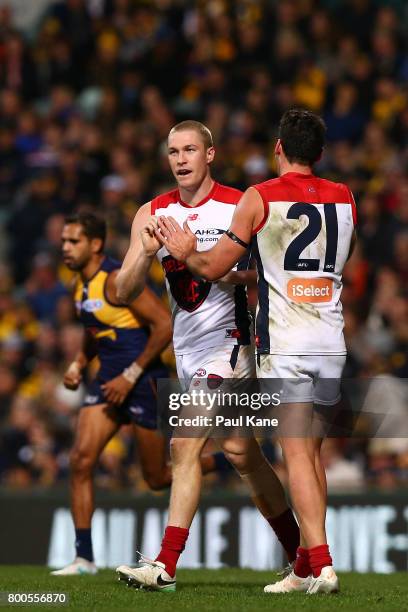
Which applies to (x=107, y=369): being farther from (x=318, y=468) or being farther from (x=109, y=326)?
(x=318, y=468)

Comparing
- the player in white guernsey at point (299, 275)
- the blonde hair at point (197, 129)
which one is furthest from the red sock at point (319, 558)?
the blonde hair at point (197, 129)

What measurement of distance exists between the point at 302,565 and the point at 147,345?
282 cm

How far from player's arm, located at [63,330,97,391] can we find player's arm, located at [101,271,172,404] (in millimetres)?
233

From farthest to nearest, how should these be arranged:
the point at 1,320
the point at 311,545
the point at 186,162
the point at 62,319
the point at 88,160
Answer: the point at 88,160 → the point at 1,320 → the point at 62,319 → the point at 186,162 → the point at 311,545

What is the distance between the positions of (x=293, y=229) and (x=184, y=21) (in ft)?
42.8

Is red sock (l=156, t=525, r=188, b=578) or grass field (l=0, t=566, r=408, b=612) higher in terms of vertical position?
red sock (l=156, t=525, r=188, b=578)

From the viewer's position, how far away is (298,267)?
25.5 feet

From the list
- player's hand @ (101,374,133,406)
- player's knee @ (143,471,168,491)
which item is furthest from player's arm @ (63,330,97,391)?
player's knee @ (143,471,168,491)

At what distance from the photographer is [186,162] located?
27.6 feet

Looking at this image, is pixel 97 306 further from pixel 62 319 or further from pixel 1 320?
pixel 1 320

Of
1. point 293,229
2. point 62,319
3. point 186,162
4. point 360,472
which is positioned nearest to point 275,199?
point 293,229

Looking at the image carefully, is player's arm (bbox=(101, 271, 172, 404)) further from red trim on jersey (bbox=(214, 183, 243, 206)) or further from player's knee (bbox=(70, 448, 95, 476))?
red trim on jersey (bbox=(214, 183, 243, 206))

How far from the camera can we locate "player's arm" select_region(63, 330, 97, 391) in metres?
10.6

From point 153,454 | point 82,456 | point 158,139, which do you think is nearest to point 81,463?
point 82,456
